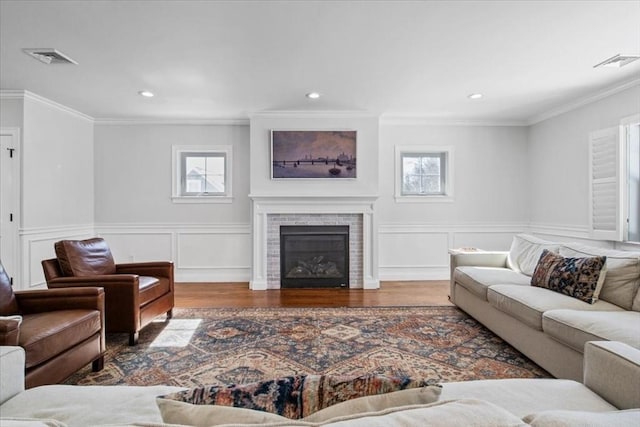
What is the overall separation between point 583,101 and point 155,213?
6259mm

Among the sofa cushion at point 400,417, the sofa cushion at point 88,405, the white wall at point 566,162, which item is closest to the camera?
the sofa cushion at point 400,417

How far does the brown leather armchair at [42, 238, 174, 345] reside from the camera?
9.27 feet

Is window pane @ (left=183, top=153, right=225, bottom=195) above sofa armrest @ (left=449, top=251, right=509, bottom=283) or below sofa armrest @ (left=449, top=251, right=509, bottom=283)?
above

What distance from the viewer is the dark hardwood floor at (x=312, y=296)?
13.4 feet

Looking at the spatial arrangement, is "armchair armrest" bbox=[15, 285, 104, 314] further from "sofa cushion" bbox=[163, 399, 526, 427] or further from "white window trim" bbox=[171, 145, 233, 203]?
"white window trim" bbox=[171, 145, 233, 203]

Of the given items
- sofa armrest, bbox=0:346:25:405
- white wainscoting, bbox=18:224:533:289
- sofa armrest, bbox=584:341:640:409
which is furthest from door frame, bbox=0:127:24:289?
sofa armrest, bbox=584:341:640:409

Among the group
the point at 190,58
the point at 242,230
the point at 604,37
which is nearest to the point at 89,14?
the point at 190,58

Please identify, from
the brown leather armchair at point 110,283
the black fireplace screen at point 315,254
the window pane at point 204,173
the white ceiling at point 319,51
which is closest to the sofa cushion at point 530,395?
the white ceiling at point 319,51

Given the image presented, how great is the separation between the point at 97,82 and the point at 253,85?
173cm

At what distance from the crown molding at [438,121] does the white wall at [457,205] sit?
2.0 inches

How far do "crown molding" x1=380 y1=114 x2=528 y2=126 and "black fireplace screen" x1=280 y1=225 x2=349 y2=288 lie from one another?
1.87m

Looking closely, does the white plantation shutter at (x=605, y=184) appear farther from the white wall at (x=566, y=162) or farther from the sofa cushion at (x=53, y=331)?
the sofa cushion at (x=53, y=331)

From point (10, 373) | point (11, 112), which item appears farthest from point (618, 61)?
point (11, 112)

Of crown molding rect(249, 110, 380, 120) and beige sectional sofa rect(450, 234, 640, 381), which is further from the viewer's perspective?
crown molding rect(249, 110, 380, 120)
